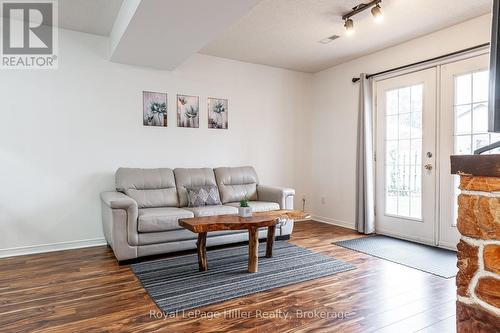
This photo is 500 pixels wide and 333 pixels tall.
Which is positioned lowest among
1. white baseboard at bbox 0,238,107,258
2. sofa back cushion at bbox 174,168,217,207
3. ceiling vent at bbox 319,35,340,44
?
white baseboard at bbox 0,238,107,258

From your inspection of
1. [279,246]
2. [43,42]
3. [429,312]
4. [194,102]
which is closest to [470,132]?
[429,312]

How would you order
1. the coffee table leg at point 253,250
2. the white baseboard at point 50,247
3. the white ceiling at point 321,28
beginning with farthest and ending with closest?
the white baseboard at point 50,247 → the white ceiling at point 321,28 → the coffee table leg at point 253,250

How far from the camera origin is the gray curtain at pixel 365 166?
14.4 ft

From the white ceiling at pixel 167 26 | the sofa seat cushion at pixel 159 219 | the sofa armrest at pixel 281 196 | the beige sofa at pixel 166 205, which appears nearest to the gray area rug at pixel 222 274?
the beige sofa at pixel 166 205

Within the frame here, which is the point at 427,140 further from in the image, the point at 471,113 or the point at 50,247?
the point at 50,247

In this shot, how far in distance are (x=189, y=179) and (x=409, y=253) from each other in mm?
2773

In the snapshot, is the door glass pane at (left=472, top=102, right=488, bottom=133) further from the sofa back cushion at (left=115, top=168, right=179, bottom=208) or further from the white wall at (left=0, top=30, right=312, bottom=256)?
the sofa back cushion at (left=115, top=168, right=179, bottom=208)

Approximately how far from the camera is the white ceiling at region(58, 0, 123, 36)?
307cm

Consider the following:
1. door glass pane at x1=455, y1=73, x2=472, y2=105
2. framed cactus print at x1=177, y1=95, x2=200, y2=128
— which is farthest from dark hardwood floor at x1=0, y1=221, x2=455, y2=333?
framed cactus print at x1=177, y1=95, x2=200, y2=128

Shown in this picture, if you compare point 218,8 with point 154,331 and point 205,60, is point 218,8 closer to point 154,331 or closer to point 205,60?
point 205,60

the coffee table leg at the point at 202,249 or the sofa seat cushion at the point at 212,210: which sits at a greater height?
the sofa seat cushion at the point at 212,210

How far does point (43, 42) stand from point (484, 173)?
14.2 ft

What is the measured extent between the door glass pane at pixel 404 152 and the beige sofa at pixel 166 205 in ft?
4.79

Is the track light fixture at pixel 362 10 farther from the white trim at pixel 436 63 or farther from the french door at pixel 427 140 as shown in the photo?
the french door at pixel 427 140
